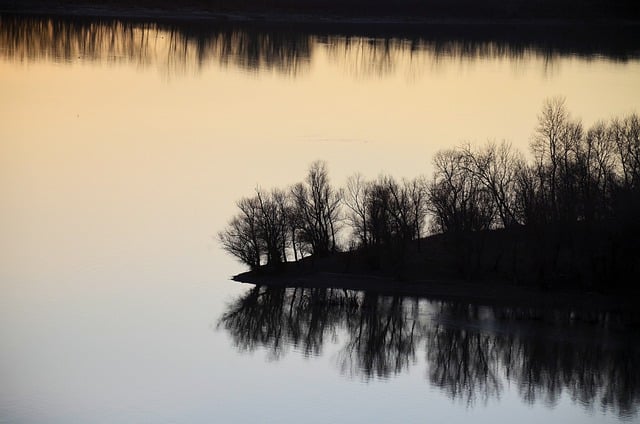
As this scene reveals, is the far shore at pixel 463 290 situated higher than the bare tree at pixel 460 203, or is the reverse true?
the bare tree at pixel 460 203

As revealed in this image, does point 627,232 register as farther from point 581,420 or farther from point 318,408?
point 318,408

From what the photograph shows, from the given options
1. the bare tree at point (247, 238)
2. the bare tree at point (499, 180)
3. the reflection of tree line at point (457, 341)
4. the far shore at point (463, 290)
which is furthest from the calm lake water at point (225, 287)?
the bare tree at point (499, 180)

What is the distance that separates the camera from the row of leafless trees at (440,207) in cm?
2678

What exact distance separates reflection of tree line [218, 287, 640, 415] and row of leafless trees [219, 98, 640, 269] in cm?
154

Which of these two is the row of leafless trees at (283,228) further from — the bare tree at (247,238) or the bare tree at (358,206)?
the bare tree at (358,206)

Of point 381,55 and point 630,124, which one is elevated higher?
point 381,55

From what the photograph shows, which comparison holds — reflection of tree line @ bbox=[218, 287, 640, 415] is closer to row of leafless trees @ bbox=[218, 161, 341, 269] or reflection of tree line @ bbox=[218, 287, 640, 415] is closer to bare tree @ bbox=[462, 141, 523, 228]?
row of leafless trees @ bbox=[218, 161, 341, 269]

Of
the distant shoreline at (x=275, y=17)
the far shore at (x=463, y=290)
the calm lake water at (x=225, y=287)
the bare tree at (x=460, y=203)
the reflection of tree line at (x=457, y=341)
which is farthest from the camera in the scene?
the distant shoreline at (x=275, y=17)

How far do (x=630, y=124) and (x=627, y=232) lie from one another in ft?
27.2

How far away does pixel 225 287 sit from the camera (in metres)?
26.0

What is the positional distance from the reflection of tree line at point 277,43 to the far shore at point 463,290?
1261 inches

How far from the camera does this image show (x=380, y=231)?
1054 inches

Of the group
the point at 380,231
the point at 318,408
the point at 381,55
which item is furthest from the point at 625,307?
the point at 381,55

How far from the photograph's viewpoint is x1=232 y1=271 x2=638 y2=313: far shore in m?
25.8
